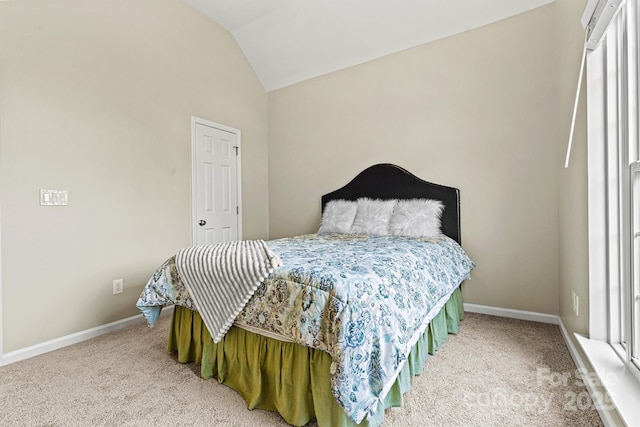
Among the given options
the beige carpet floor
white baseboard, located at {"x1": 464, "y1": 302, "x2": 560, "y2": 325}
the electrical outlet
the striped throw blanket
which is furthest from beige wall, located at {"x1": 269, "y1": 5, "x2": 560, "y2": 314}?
the electrical outlet

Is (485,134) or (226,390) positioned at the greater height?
(485,134)

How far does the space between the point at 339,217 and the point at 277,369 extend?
6.59ft

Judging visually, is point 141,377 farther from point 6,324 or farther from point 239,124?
point 239,124

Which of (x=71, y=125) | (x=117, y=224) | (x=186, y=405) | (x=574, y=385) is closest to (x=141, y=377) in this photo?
(x=186, y=405)

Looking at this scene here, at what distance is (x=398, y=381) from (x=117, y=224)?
2563mm

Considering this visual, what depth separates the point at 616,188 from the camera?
159cm

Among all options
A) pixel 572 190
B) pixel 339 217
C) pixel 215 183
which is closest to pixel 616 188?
pixel 572 190

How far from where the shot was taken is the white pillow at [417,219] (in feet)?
9.58

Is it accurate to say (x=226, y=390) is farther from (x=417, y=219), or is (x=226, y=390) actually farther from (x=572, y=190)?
(x=572, y=190)

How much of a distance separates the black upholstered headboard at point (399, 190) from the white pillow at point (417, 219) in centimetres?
9

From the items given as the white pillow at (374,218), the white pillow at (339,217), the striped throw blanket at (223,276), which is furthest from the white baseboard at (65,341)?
the white pillow at (374,218)

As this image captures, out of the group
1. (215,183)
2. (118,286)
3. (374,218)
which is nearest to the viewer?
(118,286)

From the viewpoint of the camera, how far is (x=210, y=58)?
3604 mm

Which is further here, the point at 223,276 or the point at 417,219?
the point at 417,219
